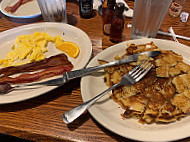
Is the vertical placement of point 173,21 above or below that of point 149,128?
above

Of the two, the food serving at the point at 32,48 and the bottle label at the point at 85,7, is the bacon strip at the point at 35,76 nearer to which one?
the food serving at the point at 32,48

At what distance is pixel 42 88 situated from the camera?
106cm

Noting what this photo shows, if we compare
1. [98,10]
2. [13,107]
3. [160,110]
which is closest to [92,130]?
[160,110]

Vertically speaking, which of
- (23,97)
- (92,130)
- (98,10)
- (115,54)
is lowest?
(92,130)

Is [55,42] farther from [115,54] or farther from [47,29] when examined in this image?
[115,54]

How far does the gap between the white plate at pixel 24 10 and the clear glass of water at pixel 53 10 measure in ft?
0.69

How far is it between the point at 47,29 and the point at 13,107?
0.96 metres

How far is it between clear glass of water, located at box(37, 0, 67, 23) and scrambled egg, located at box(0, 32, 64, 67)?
318 millimetres

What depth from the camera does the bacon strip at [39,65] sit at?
4.10ft

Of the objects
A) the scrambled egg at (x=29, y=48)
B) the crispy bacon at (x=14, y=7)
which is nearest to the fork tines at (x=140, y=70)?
the scrambled egg at (x=29, y=48)

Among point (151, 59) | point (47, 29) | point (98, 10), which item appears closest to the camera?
point (151, 59)

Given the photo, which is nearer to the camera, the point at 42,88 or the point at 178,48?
the point at 42,88

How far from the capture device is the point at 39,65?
131 cm

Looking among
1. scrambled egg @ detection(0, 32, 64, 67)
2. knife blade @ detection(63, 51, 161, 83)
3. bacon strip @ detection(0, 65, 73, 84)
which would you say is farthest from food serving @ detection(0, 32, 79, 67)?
knife blade @ detection(63, 51, 161, 83)
